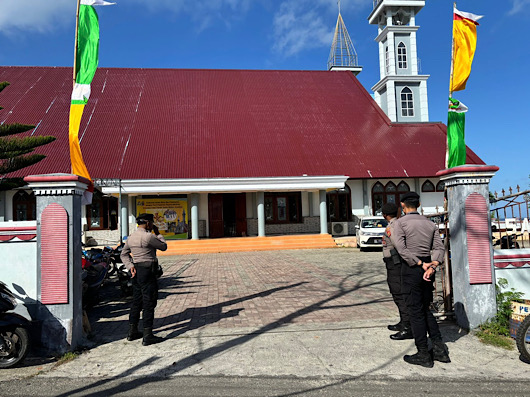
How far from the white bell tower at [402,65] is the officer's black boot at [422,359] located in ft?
80.1

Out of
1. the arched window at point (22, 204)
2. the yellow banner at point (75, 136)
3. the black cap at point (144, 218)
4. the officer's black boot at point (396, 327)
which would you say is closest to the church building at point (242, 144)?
the arched window at point (22, 204)

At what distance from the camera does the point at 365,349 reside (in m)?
4.88

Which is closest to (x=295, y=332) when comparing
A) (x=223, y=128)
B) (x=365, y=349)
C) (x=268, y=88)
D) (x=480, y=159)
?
(x=365, y=349)

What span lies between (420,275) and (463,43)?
4075mm

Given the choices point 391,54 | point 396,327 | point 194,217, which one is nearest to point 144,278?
point 396,327

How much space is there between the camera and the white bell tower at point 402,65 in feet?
87.7

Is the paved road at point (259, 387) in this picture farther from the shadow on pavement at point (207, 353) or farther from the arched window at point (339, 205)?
the arched window at point (339, 205)

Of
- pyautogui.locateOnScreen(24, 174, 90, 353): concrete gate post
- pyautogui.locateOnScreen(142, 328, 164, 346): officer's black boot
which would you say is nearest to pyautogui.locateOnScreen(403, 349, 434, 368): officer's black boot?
pyautogui.locateOnScreen(142, 328, 164, 346): officer's black boot

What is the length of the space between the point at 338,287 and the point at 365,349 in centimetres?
406

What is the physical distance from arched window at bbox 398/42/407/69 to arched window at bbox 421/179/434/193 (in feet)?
31.9

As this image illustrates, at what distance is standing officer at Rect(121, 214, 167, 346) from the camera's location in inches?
208

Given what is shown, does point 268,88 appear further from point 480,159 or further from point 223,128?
point 480,159

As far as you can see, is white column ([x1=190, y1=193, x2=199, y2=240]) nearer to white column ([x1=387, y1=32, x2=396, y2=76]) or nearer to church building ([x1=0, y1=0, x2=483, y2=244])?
church building ([x1=0, y1=0, x2=483, y2=244])

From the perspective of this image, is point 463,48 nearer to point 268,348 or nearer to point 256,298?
point 268,348
